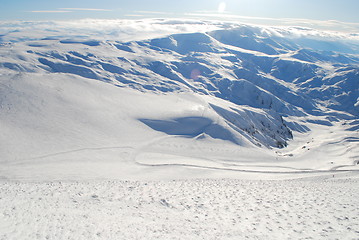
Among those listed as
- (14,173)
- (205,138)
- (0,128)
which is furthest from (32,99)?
(205,138)

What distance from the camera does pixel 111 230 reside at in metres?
19.9

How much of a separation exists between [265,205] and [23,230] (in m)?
21.2

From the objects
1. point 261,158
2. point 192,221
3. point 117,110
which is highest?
point 192,221

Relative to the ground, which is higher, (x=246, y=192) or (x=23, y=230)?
(x=23, y=230)

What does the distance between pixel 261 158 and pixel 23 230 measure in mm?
58973

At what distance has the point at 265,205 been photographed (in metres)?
26.5

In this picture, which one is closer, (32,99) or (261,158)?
(261,158)

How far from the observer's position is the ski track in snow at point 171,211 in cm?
1995

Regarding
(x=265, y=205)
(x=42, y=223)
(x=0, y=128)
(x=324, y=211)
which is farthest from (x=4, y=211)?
(x=0, y=128)

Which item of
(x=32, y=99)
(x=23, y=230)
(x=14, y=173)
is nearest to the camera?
(x=23, y=230)

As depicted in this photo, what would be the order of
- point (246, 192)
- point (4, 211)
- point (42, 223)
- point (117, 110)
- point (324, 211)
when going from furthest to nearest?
point (117, 110), point (246, 192), point (324, 211), point (4, 211), point (42, 223)

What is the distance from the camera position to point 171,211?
957 inches

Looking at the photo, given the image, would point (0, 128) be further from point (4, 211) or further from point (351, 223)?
point (351, 223)

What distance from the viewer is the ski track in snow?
20.0 m
